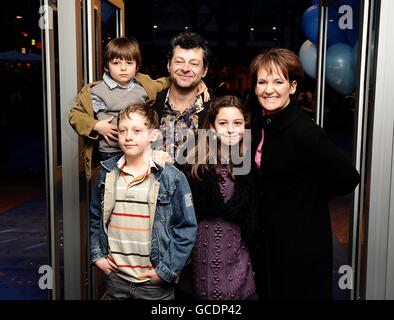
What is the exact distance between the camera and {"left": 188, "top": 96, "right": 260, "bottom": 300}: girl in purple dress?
75.8 inches

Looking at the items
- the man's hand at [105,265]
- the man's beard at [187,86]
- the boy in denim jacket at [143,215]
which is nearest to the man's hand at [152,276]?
the boy in denim jacket at [143,215]

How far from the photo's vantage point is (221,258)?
1.95 metres

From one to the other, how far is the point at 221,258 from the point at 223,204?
8.5 inches

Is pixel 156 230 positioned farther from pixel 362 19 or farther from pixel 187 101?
pixel 362 19

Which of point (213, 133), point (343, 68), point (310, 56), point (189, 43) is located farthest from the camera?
point (310, 56)

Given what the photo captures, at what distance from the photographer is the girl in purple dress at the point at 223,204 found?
1.92 metres

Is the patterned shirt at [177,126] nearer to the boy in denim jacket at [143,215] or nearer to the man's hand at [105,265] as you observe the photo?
the boy in denim jacket at [143,215]

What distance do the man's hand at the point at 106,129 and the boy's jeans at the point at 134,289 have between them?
0.63 meters

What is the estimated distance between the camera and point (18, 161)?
28.9 ft

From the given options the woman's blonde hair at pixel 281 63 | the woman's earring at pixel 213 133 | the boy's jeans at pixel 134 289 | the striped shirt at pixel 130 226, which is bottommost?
the boy's jeans at pixel 134 289

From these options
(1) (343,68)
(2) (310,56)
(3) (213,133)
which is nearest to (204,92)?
(3) (213,133)

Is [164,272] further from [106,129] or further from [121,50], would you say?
[121,50]

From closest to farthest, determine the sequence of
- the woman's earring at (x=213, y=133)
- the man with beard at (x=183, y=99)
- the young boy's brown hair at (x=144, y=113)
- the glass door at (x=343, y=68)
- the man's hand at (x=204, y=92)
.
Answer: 1. the young boy's brown hair at (x=144, y=113)
2. the woman's earring at (x=213, y=133)
3. the man with beard at (x=183, y=99)
4. the man's hand at (x=204, y=92)
5. the glass door at (x=343, y=68)

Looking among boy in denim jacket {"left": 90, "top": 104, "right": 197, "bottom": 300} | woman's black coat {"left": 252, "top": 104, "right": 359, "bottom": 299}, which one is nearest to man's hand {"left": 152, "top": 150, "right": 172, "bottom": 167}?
boy in denim jacket {"left": 90, "top": 104, "right": 197, "bottom": 300}
